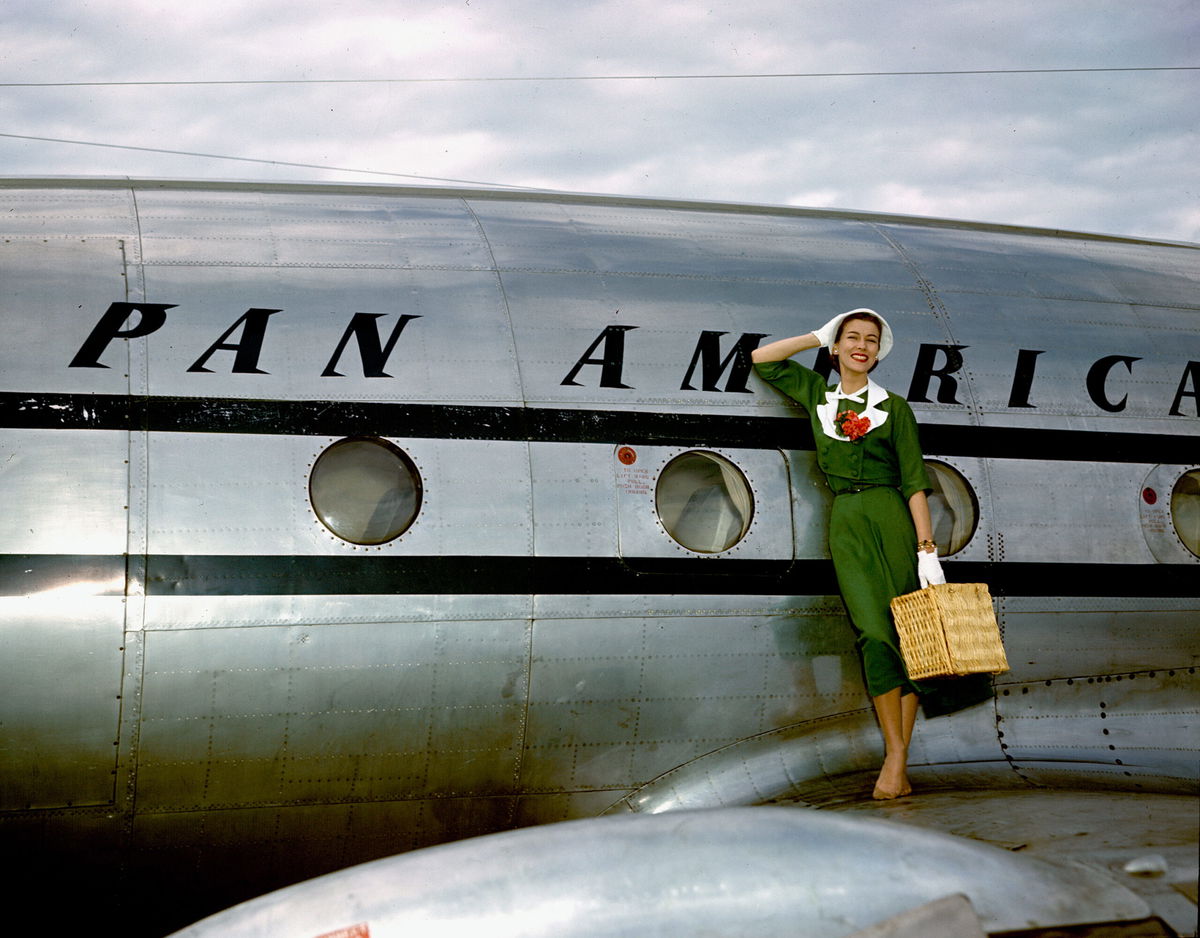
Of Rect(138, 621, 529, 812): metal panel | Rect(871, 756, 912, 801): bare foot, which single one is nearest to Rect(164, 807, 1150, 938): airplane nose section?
Rect(138, 621, 529, 812): metal panel

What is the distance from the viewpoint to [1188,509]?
302 inches

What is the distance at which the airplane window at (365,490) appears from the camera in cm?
629

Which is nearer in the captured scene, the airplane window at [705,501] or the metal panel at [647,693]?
the metal panel at [647,693]

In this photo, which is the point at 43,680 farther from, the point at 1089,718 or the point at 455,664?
the point at 1089,718

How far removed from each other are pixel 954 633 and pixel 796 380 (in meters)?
1.65

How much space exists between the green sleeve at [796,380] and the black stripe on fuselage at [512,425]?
7.3 inches

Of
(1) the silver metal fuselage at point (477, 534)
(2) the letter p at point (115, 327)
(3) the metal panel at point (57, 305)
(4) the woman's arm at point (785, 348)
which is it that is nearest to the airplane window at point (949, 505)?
(1) the silver metal fuselage at point (477, 534)

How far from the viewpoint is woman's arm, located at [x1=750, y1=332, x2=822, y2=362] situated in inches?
272

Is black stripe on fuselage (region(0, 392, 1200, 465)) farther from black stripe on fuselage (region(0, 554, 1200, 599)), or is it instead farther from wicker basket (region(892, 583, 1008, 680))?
wicker basket (region(892, 583, 1008, 680))

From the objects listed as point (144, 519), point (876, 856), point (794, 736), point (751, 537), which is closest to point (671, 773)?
point (794, 736)

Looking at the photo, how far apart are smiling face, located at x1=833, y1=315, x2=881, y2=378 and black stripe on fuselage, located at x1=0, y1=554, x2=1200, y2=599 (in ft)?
3.43

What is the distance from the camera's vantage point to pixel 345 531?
6285mm

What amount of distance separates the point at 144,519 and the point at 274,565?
626 millimetres

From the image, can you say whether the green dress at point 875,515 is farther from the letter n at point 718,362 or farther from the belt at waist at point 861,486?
the letter n at point 718,362
